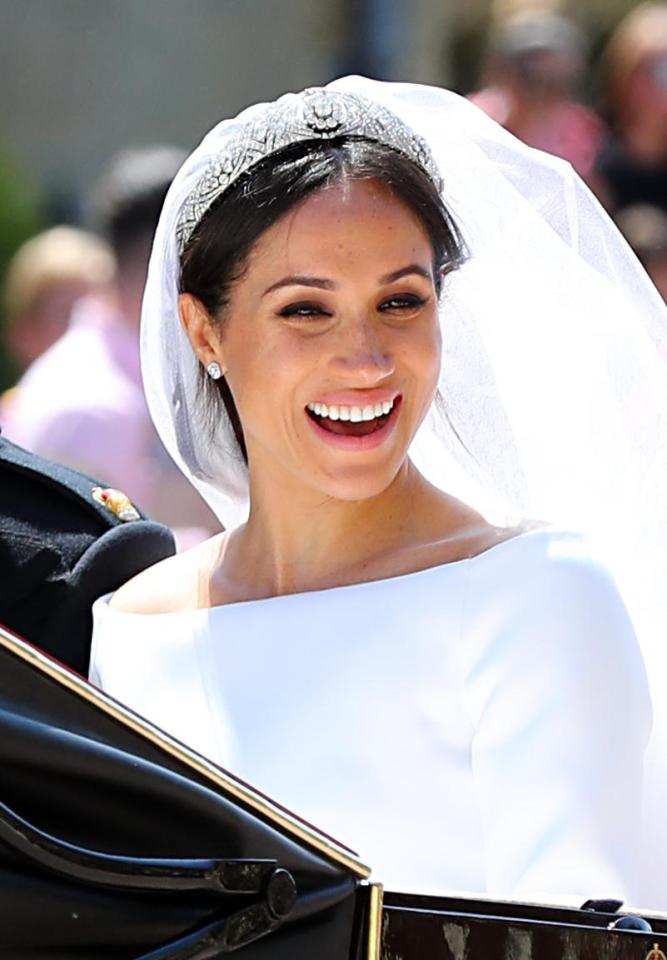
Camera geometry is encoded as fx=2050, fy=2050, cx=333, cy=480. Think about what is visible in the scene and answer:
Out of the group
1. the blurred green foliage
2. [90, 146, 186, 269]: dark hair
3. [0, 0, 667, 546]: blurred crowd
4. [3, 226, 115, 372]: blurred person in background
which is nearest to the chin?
[0, 0, 667, 546]: blurred crowd

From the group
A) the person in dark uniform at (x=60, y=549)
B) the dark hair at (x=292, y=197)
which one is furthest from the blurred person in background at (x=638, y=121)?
the dark hair at (x=292, y=197)

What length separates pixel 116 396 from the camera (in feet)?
15.9

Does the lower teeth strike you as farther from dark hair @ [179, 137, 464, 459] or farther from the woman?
dark hair @ [179, 137, 464, 459]

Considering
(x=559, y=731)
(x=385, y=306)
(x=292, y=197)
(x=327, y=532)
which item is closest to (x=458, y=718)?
(x=559, y=731)

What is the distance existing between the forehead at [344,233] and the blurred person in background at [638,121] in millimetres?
3622

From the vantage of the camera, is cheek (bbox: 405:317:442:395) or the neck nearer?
cheek (bbox: 405:317:442:395)

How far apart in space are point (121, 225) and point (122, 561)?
7.70 ft

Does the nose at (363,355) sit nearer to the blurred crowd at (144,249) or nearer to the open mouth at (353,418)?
the open mouth at (353,418)

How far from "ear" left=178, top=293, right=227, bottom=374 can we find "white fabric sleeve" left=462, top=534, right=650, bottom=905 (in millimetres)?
574

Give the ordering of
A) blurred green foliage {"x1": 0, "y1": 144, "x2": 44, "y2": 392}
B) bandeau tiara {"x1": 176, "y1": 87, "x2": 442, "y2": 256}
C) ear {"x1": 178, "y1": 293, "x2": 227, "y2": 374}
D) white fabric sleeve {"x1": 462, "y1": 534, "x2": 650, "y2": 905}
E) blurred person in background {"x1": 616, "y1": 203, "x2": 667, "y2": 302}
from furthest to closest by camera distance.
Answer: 1. blurred green foliage {"x1": 0, "y1": 144, "x2": 44, "y2": 392}
2. blurred person in background {"x1": 616, "y1": 203, "x2": 667, "y2": 302}
3. ear {"x1": 178, "y1": 293, "x2": 227, "y2": 374}
4. bandeau tiara {"x1": 176, "y1": 87, "x2": 442, "y2": 256}
5. white fabric sleeve {"x1": 462, "y1": 534, "x2": 650, "y2": 905}

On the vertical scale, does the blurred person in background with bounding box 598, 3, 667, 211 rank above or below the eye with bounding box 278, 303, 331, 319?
above

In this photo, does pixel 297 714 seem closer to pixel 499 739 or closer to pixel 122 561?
pixel 499 739

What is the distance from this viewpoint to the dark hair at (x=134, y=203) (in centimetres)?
498

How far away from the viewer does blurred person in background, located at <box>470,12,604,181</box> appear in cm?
604
